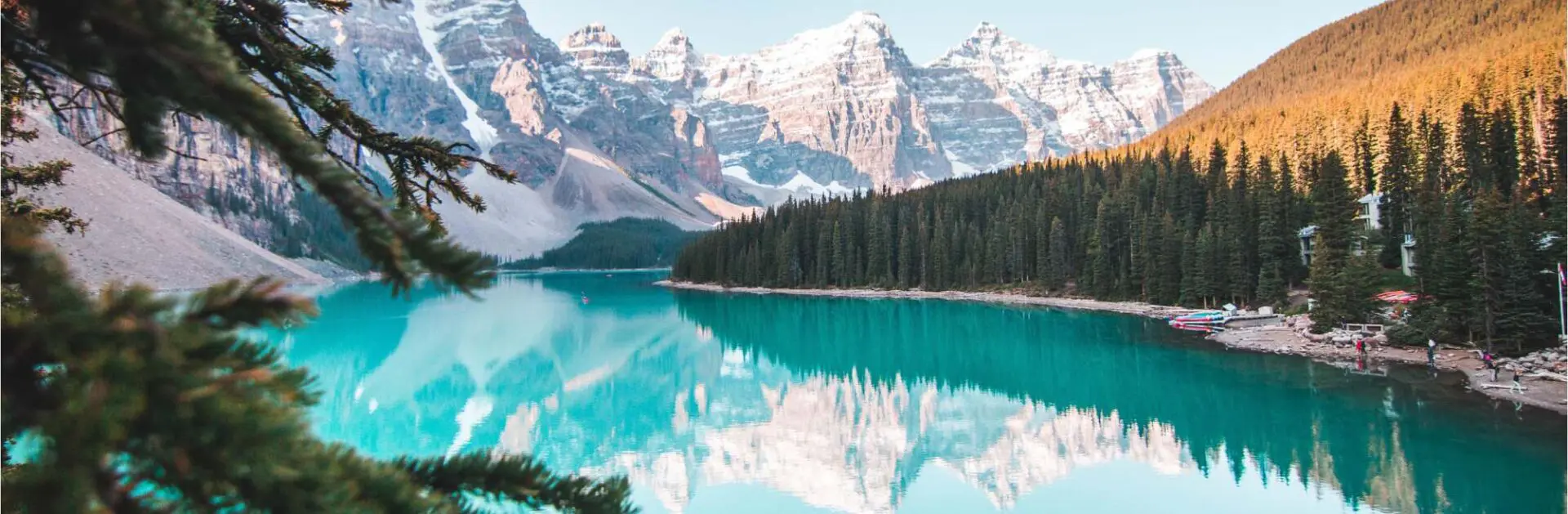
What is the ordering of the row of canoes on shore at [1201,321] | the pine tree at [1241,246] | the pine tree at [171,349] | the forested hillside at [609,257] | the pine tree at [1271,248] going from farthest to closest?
the forested hillside at [609,257], the pine tree at [1241,246], the pine tree at [1271,248], the row of canoes on shore at [1201,321], the pine tree at [171,349]

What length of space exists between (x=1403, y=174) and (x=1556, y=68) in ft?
44.1

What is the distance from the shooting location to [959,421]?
25359mm

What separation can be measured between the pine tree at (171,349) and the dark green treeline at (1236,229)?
33856mm

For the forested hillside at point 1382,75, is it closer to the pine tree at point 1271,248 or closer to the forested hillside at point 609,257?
the pine tree at point 1271,248

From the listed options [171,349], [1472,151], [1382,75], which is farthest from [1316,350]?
[1382,75]

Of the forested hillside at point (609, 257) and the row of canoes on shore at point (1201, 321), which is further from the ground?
the forested hillside at point (609, 257)

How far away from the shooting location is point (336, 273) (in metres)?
135

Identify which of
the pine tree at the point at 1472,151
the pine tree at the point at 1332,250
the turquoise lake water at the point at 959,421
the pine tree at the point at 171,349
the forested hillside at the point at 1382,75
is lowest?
the turquoise lake water at the point at 959,421

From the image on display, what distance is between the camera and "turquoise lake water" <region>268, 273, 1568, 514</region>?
17.2m

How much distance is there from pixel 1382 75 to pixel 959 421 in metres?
79.5

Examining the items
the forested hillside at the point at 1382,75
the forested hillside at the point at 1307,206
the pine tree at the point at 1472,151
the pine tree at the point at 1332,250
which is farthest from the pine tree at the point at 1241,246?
the forested hillside at the point at 1382,75

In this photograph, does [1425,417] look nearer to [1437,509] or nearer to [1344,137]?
[1437,509]

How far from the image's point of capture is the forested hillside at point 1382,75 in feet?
183

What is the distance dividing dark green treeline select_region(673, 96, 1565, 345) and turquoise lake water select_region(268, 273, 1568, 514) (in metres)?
5.44
